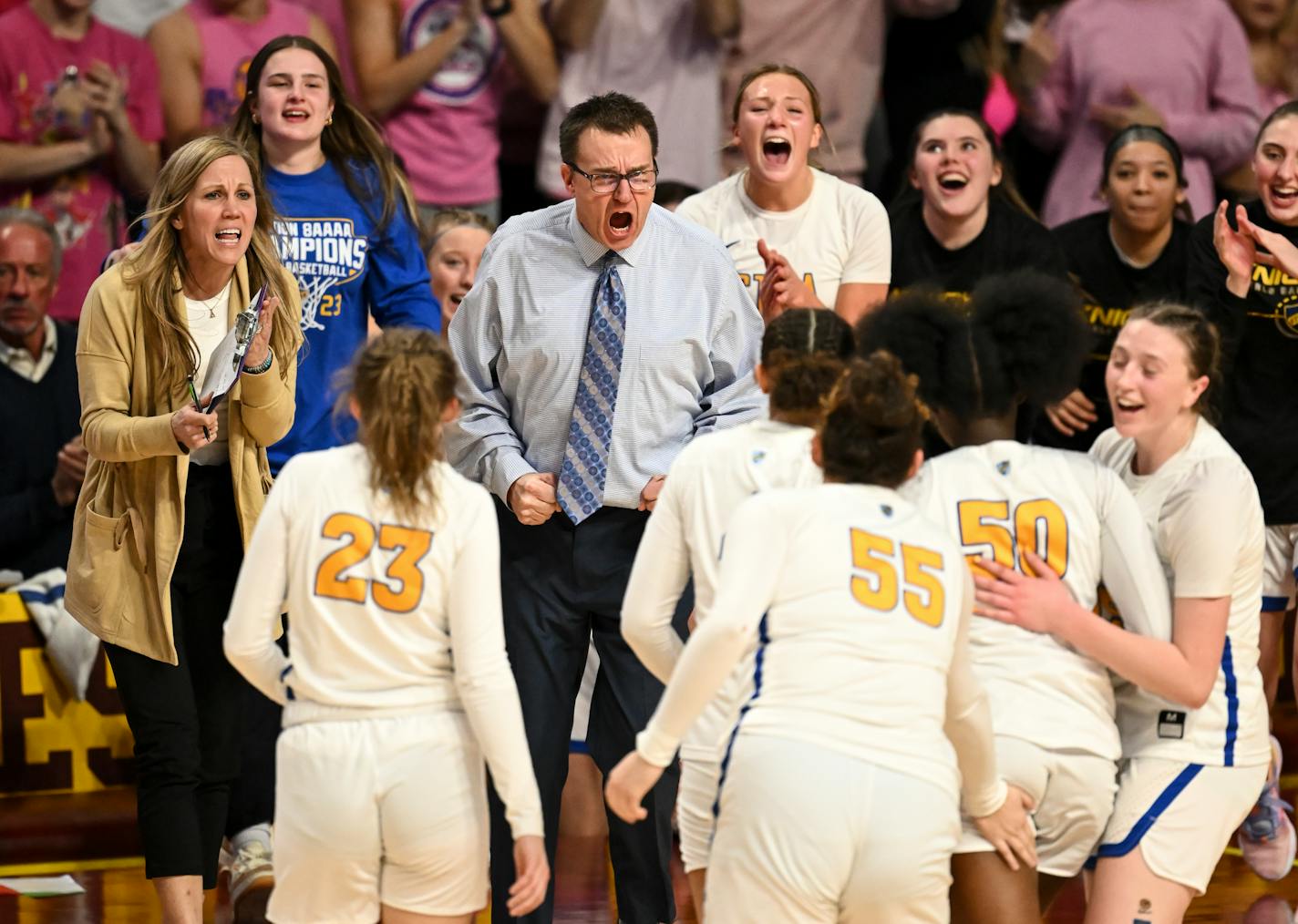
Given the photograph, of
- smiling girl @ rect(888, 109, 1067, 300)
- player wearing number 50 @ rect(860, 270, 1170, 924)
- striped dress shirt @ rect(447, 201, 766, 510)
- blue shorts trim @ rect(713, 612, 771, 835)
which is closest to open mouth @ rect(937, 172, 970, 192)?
smiling girl @ rect(888, 109, 1067, 300)

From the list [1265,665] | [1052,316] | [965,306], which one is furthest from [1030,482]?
[1265,665]

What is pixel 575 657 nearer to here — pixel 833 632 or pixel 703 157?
pixel 833 632

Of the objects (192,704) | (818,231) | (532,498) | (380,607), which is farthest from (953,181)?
(380,607)

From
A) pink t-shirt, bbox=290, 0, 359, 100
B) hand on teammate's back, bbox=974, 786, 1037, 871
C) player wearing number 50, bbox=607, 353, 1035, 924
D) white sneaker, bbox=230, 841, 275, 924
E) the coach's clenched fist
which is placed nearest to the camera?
player wearing number 50, bbox=607, 353, 1035, 924

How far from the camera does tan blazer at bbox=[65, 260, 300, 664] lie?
434cm

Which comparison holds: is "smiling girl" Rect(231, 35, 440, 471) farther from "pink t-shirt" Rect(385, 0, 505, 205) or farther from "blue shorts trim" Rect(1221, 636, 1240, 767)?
"blue shorts trim" Rect(1221, 636, 1240, 767)

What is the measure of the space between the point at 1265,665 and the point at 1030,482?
2259 millimetres

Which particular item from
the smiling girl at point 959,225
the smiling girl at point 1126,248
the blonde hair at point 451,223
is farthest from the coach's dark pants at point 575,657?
the smiling girl at point 1126,248

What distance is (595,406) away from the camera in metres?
4.41

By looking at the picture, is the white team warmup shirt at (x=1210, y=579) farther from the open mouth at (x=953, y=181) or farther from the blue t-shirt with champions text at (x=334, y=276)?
the blue t-shirt with champions text at (x=334, y=276)

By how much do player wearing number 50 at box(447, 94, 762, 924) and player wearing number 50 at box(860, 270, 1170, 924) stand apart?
0.74 meters

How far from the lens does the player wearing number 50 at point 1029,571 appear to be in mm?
3684

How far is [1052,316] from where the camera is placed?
3920 millimetres

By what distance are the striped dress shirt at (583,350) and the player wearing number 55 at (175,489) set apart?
0.47 metres
